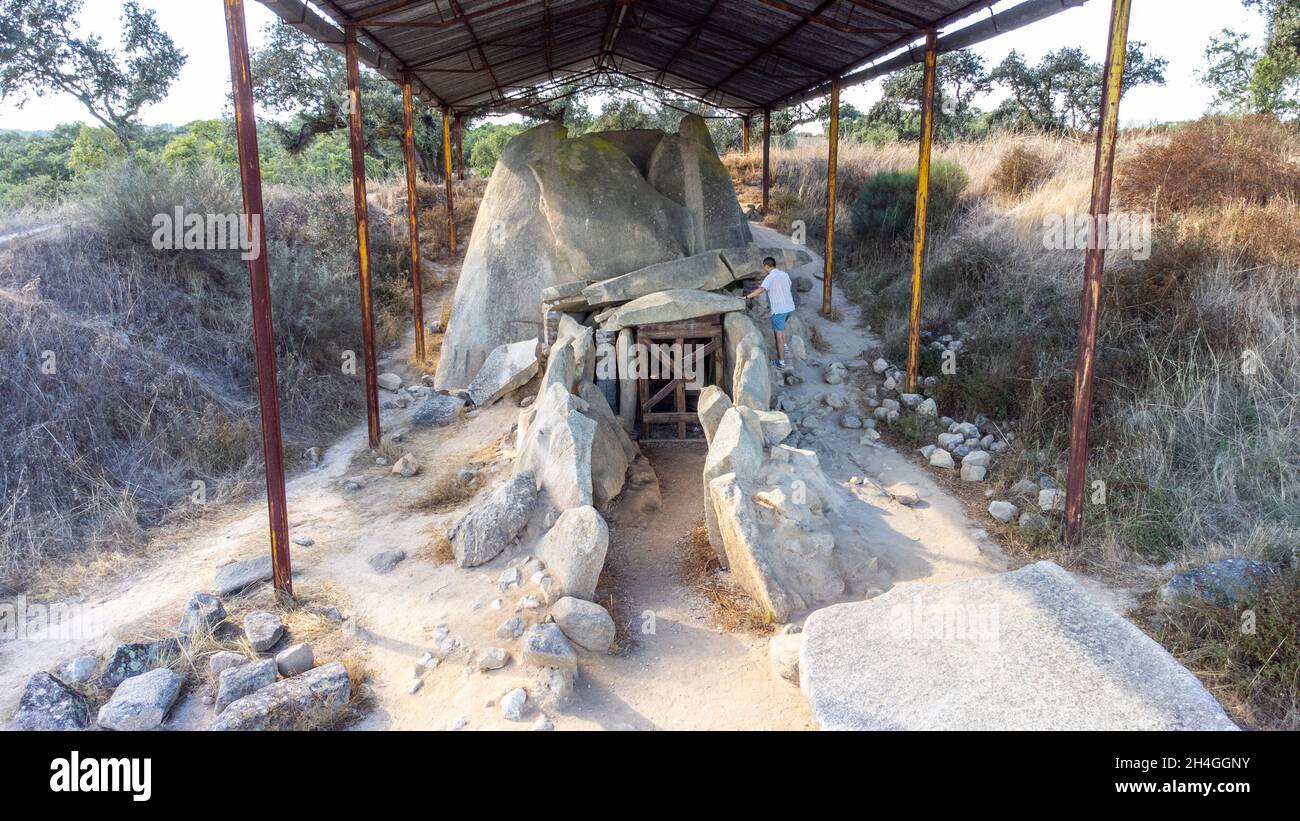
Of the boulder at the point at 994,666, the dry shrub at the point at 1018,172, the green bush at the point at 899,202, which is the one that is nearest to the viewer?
the boulder at the point at 994,666

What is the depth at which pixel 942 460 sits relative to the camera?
23.9 feet

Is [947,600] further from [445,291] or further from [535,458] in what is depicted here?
[445,291]

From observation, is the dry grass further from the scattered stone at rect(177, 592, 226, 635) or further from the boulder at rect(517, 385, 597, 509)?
the scattered stone at rect(177, 592, 226, 635)

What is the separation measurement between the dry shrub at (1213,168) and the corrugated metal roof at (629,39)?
4122mm

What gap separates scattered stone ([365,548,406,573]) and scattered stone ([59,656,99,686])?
1.74 m

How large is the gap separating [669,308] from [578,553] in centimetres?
347

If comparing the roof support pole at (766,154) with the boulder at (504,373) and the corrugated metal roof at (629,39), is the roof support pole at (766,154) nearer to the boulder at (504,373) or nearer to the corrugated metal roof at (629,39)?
the corrugated metal roof at (629,39)

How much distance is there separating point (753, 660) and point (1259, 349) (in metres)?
5.92

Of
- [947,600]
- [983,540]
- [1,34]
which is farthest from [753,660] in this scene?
[1,34]

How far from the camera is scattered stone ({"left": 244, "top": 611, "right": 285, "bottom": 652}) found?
4664mm

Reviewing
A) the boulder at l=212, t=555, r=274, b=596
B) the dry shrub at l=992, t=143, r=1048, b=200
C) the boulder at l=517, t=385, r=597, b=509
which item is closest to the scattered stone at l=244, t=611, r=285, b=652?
the boulder at l=212, t=555, r=274, b=596

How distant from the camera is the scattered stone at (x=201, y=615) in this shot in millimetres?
4762

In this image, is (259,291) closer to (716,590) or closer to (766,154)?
(716,590)

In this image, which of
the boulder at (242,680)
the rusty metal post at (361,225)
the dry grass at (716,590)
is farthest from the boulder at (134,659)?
the rusty metal post at (361,225)
